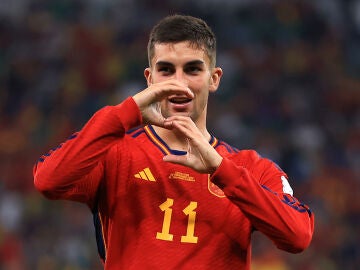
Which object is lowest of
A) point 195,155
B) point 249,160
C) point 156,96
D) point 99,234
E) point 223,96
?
point 223,96

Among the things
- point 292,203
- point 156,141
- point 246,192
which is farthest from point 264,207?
point 156,141

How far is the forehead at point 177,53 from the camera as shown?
323 centimetres

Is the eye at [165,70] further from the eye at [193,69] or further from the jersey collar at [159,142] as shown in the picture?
the jersey collar at [159,142]

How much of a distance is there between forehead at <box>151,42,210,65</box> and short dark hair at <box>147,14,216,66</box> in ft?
0.06

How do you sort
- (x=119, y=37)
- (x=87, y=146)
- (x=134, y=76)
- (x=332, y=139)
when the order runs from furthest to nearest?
1. (x=119, y=37)
2. (x=134, y=76)
3. (x=332, y=139)
4. (x=87, y=146)

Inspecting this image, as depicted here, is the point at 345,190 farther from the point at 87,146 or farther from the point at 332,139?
the point at 87,146

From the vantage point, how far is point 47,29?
12461mm

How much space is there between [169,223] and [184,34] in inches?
29.6

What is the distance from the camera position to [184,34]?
3.27m

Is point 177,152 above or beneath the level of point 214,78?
beneath

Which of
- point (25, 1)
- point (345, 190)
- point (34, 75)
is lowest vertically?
point (345, 190)

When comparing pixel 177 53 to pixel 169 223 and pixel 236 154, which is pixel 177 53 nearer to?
pixel 236 154

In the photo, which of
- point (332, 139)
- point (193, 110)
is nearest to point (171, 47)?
point (193, 110)

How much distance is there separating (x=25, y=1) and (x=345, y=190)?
6.02 m
